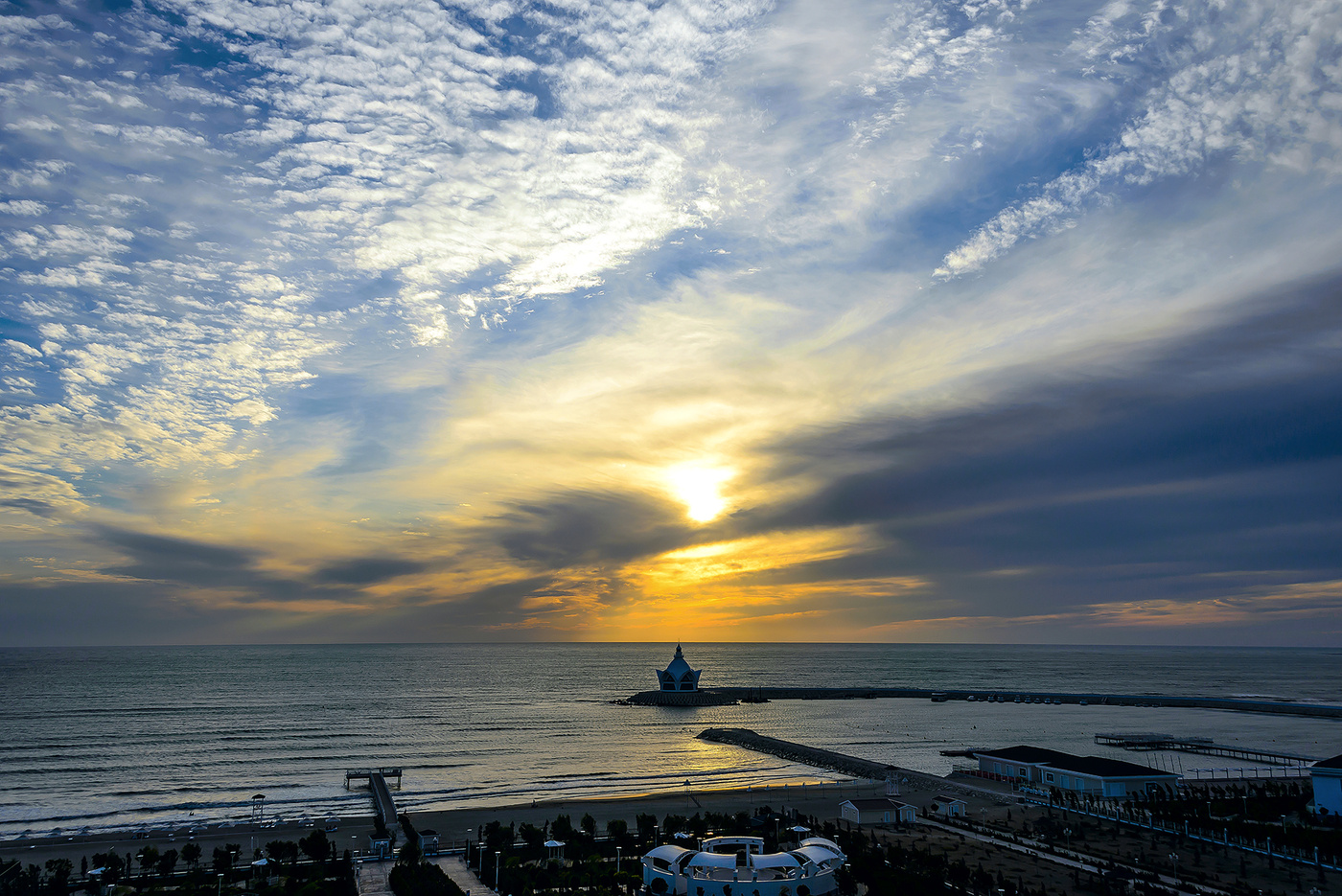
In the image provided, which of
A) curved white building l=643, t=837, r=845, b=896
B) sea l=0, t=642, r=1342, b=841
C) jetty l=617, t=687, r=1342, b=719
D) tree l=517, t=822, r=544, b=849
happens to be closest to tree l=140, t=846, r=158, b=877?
sea l=0, t=642, r=1342, b=841

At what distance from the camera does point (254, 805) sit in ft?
165

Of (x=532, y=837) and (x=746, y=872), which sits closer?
(x=746, y=872)

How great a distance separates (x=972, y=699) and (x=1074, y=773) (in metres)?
104

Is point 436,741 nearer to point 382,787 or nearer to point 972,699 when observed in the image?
point 382,787

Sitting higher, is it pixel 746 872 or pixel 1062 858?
pixel 746 872

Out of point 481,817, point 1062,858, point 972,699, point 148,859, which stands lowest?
point 972,699

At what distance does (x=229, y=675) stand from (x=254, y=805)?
163m

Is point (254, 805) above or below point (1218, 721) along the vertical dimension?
above

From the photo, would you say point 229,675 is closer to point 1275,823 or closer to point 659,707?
point 659,707

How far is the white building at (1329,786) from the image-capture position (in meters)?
40.4

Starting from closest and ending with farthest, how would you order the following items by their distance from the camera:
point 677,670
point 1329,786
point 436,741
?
point 1329,786
point 436,741
point 677,670

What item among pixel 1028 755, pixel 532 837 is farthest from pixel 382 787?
pixel 1028 755

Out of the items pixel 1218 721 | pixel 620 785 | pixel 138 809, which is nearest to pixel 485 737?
pixel 620 785

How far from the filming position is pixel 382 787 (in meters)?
56.6
